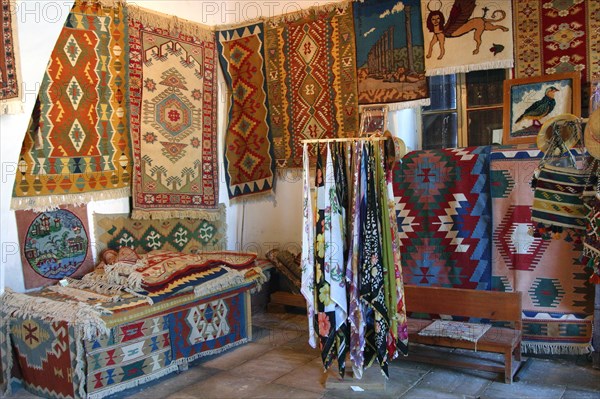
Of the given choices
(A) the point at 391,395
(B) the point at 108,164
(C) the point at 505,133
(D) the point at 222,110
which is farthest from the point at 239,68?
(A) the point at 391,395

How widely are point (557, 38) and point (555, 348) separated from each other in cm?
215

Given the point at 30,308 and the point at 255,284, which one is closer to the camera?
the point at 30,308

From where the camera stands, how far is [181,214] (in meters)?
4.89

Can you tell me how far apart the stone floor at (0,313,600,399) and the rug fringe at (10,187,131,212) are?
118 centimetres

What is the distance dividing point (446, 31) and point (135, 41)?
247cm

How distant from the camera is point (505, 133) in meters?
4.13

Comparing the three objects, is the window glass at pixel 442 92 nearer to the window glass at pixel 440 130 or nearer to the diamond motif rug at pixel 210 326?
the window glass at pixel 440 130

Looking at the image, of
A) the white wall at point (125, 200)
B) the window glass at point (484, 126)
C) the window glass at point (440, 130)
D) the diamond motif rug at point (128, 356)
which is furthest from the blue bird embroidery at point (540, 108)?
the diamond motif rug at point (128, 356)

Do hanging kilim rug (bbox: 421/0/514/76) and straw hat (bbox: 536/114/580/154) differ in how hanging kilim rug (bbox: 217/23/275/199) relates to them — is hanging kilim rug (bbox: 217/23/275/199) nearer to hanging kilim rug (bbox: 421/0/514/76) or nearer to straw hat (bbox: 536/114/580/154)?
hanging kilim rug (bbox: 421/0/514/76)

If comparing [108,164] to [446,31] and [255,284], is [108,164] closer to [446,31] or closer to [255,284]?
[255,284]

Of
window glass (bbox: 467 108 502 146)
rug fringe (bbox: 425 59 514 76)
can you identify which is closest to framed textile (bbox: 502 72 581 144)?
rug fringe (bbox: 425 59 514 76)

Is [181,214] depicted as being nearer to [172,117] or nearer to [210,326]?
[172,117]

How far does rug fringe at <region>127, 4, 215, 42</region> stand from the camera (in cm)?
456

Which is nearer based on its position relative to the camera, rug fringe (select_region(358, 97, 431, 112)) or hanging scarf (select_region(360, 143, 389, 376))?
hanging scarf (select_region(360, 143, 389, 376))
